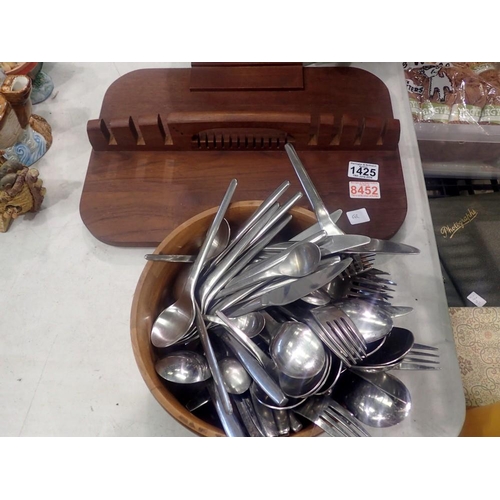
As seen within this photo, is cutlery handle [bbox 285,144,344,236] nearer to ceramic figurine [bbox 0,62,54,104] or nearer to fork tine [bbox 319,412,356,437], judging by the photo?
fork tine [bbox 319,412,356,437]

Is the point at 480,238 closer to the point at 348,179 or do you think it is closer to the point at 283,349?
the point at 348,179

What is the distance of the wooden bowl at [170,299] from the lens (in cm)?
39

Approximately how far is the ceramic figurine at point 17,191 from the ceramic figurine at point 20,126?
2 centimetres

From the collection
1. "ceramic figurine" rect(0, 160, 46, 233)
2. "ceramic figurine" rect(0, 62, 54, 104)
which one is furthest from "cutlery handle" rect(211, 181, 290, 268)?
"ceramic figurine" rect(0, 62, 54, 104)

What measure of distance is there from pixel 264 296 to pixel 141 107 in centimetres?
42

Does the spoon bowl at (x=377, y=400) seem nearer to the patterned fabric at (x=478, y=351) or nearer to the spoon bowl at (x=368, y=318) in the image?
the spoon bowl at (x=368, y=318)

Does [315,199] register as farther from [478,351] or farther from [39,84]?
[39,84]

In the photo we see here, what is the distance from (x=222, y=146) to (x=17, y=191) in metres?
0.29

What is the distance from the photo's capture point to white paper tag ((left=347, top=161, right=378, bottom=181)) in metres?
0.64

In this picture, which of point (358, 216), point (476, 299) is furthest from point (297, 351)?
point (476, 299)

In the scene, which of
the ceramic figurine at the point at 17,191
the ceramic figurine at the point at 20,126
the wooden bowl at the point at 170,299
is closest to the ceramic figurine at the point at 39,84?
the ceramic figurine at the point at 20,126

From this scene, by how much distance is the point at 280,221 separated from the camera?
0.49 m

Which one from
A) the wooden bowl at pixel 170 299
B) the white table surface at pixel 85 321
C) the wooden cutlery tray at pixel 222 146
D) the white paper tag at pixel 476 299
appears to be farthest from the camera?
the white paper tag at pixel 476 299

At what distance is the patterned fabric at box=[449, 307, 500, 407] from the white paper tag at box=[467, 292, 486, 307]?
113 mm
